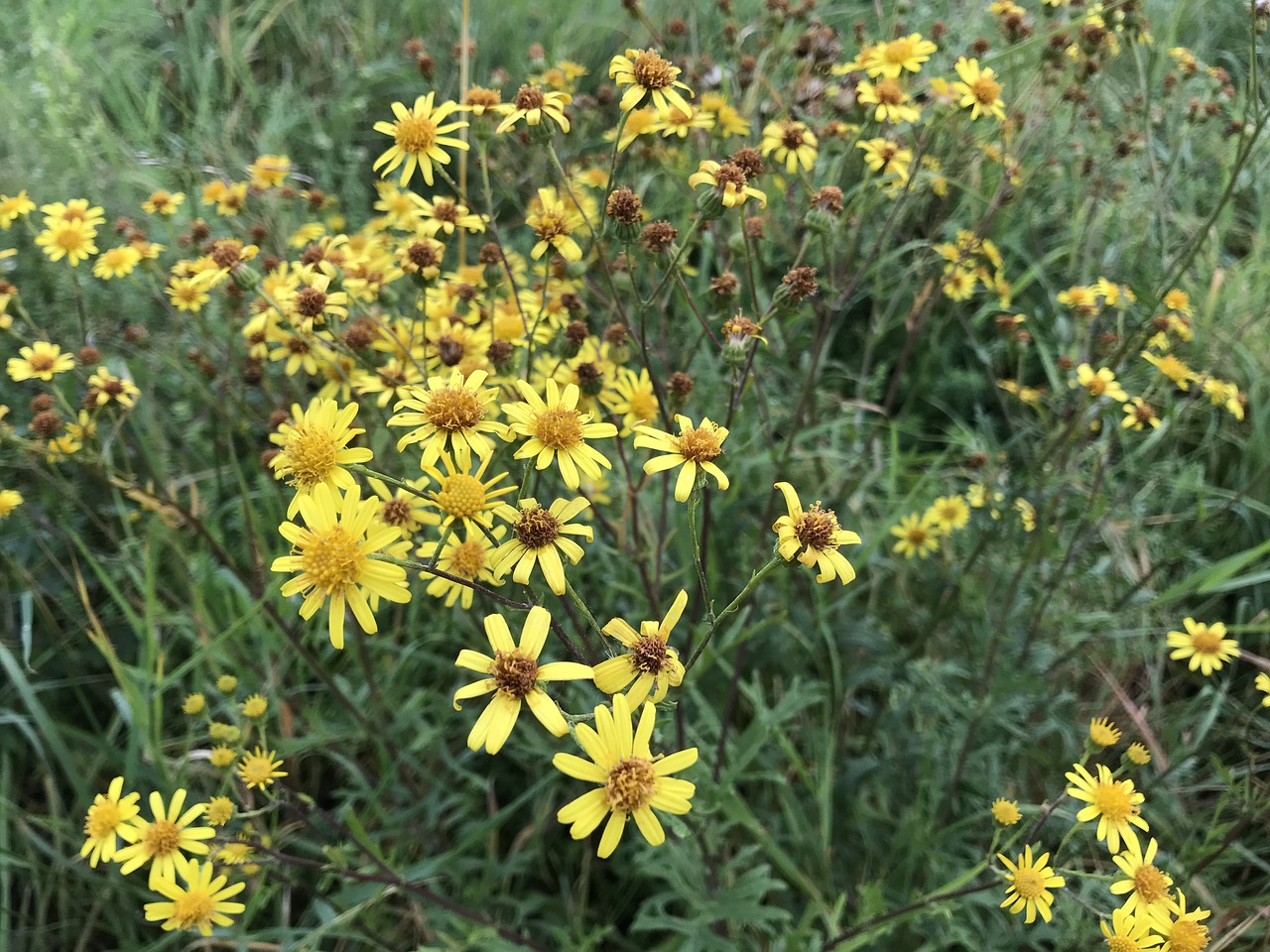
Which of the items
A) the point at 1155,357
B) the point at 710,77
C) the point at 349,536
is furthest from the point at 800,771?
the point at 710,77

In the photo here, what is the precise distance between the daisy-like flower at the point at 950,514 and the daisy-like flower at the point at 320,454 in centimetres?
234

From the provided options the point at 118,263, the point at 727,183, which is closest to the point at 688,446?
the point at 727,183

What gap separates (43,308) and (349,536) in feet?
9.64

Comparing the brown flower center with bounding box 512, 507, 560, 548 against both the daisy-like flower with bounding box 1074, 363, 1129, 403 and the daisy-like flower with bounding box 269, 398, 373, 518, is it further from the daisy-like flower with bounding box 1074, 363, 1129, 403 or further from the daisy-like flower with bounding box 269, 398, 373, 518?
the daisy-like flower with bounding box 1074, 363, 1129, 403

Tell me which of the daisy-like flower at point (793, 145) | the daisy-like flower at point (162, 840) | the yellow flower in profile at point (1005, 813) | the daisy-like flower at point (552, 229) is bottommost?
the daisy-like flower at point (162, 840)

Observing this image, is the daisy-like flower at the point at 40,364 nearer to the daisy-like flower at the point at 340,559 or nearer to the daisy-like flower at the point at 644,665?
the daisy-like flower at the point at 340,559

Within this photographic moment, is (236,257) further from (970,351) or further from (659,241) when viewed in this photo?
(970,351)

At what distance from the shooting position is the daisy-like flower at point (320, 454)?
5.04ft

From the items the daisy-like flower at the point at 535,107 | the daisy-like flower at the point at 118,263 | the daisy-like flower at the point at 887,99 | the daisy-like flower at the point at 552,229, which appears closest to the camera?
the daisy-like flower at the point at 535,107

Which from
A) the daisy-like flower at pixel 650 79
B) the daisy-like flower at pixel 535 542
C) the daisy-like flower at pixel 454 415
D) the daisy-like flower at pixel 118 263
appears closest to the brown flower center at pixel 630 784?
the daisy-like flower at pixel 535 542

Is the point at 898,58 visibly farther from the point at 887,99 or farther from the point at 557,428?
the point at 557,428

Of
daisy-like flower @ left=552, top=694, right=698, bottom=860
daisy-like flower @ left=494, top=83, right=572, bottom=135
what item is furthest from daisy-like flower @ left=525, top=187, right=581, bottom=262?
daisy-like flower @ left=552, top=694, right=698, bottom=860

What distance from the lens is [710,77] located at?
345 cm

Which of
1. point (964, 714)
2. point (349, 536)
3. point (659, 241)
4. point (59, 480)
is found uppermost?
point (659, 241)
